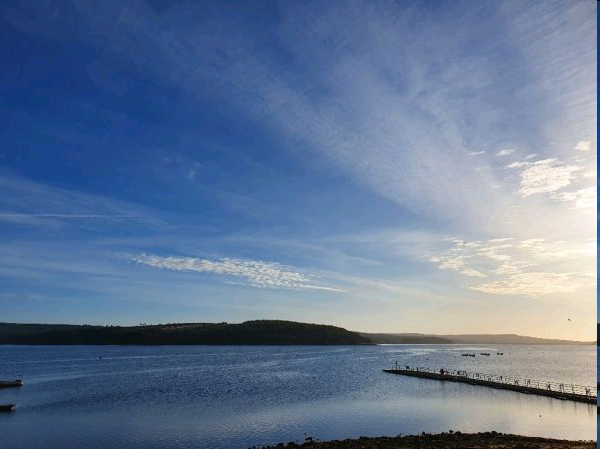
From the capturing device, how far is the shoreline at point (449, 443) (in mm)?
34250

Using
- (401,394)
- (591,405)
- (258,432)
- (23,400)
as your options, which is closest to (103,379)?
(23,400)

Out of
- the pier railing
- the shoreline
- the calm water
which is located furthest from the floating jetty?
the shoreline

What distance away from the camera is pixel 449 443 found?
35.5m

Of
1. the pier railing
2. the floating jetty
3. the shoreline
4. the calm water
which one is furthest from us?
the pier railing

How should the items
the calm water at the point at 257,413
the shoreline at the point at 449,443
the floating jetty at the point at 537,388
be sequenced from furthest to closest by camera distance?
the floating jetty at the point at 537,388 < the calm water at the point at 257,413 < the shoreline at the point at 449,443

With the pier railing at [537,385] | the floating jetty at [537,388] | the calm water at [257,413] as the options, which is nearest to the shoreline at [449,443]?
the calm water at [257,413]

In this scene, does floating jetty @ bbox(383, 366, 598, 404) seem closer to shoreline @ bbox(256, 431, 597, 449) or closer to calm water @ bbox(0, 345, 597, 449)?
calm water @ bbox(0, 345, 597, 449)

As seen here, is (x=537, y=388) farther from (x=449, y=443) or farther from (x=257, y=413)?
(x=449, y=443)

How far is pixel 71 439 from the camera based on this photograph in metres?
41.8

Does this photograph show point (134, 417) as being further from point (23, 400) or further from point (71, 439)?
point (23, 400)

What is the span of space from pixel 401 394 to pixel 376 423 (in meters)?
24.6

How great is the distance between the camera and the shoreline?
34.2 metres

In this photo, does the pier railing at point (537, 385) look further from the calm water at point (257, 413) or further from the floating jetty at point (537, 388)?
the calm water at point (257, 413)

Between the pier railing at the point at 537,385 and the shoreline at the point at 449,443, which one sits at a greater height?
the pier railing at the point at 537,385
